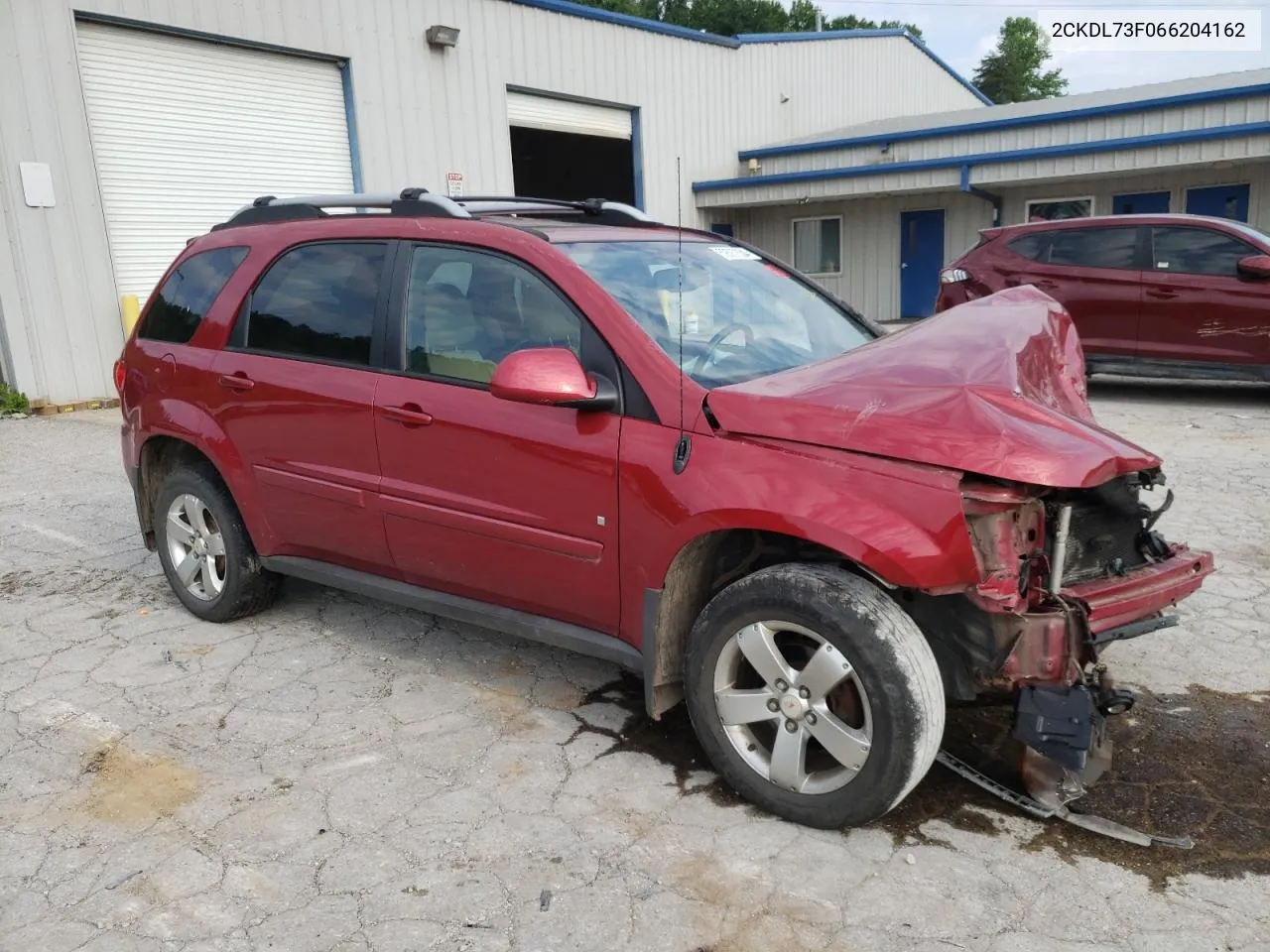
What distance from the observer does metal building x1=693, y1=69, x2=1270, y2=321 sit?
577 inches

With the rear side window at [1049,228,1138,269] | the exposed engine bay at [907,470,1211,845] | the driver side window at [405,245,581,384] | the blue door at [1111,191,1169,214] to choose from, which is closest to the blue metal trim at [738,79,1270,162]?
the blue door at [1111,191,1169,214]

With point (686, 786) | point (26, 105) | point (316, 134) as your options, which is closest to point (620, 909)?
point (686, 786)

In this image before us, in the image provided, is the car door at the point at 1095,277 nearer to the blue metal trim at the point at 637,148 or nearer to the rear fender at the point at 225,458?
the rear fender at the point at 225,458

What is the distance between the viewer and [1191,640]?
416 cm

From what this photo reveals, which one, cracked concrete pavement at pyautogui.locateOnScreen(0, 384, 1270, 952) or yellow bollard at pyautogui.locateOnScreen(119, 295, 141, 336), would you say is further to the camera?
yellow bollard at pyautogui.locateOnScreen(119, 295, 141, 336)

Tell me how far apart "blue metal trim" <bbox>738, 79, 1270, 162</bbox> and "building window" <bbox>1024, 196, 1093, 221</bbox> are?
1.84 meters

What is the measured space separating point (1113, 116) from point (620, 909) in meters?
16.2

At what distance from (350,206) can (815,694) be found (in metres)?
3.06

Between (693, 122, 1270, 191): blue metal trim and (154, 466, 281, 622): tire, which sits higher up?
(693, 122, 1270, 191): blue metal trim

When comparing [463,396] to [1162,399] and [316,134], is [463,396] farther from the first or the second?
[316,134]

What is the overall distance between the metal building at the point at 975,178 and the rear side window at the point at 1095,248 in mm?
6238

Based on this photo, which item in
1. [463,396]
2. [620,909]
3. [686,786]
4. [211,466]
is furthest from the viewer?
[211,466]

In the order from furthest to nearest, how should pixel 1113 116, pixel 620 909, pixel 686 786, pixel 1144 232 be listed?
pixel 1113 116
pixel 1144 232
pixel 686 786
pixel 620 909

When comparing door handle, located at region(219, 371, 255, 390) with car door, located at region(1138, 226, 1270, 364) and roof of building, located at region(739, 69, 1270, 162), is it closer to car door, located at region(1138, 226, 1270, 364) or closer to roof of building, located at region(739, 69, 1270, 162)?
car door, located at region(1138, 226, 1270, 364)
